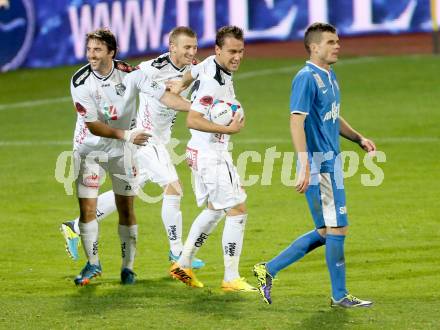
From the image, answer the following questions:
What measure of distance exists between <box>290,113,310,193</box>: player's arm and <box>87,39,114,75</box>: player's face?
7.36 feet

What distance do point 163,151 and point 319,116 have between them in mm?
3400

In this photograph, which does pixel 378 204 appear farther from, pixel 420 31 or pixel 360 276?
pixel 420 31

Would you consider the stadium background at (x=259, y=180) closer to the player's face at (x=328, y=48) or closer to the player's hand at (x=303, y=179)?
the player's hand at (x=303, y=179)

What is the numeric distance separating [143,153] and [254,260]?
1.59 metres

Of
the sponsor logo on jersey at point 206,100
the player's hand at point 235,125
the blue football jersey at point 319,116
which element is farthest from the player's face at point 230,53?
the blue football jersey at point 319,116

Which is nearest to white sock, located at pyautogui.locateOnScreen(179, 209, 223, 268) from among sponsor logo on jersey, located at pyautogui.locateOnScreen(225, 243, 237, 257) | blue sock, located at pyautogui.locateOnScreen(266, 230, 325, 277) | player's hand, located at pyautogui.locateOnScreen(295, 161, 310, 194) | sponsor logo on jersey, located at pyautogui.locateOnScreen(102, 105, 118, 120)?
sponsor logo on jersey, located at pyautogui.locateOnScreen(225, 243, 237, 257)

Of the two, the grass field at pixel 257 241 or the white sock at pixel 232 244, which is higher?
the white sock at pixel 232 244

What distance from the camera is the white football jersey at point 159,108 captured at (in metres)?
13.3

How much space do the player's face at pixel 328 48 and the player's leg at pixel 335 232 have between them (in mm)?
943

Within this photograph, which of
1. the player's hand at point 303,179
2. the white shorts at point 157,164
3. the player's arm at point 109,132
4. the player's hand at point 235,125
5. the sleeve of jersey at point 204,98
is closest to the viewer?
the player's hand at point 303,179

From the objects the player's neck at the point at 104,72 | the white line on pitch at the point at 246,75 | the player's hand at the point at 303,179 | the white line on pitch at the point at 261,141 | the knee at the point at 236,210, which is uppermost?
the player's neck at the point at 104,72

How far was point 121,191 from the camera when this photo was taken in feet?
40.1

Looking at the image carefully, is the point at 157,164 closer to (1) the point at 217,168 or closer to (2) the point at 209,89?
(1) the point at 217,168

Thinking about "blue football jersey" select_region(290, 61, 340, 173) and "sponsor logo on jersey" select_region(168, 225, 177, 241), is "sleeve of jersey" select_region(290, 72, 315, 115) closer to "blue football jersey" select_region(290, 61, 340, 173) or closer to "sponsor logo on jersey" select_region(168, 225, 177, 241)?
"blue football jersey" select_region(290, 61, 340, 173)
